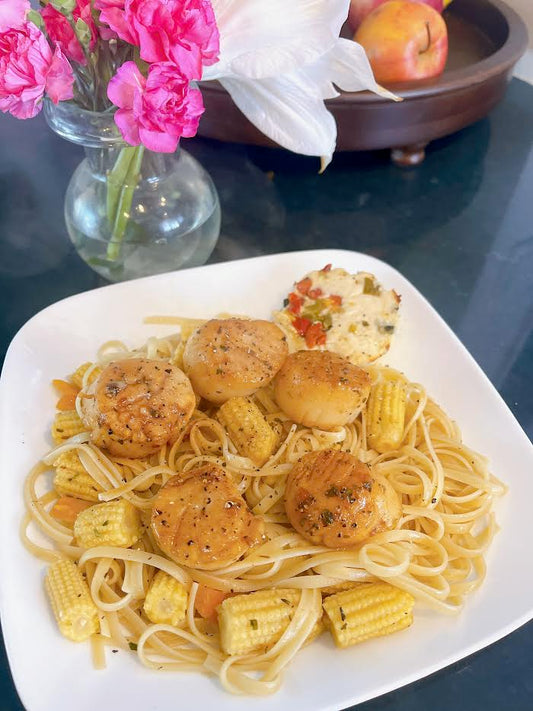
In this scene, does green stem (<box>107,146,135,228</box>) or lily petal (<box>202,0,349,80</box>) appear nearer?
lily petal (<box>202,0,349,80</box>)

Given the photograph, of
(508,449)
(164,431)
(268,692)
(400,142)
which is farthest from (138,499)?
(400,142)

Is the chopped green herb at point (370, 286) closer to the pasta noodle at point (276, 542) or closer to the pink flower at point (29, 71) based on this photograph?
the pasta noodle at point (276, 542)

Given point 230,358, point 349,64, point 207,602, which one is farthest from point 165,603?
point 349,64

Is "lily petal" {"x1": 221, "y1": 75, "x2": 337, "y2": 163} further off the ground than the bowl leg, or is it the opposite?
"lily petal" {"x1": 221, "y1": 75, "x2": 337, "y2": 163}

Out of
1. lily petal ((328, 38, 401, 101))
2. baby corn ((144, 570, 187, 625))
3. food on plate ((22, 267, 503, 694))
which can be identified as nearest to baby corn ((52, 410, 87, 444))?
food on plate ((22, 267, 503, 694))

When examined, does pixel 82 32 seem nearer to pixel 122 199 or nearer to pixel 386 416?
pixel 122 199

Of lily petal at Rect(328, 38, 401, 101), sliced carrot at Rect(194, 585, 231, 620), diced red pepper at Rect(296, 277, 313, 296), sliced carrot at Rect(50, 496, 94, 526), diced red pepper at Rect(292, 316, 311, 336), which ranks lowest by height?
sliced carrot at Rect(50, 496, 94, 526)

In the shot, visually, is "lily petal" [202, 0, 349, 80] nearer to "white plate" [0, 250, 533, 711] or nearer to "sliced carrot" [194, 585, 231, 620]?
"white plate" [0, 250, 533, 711]
